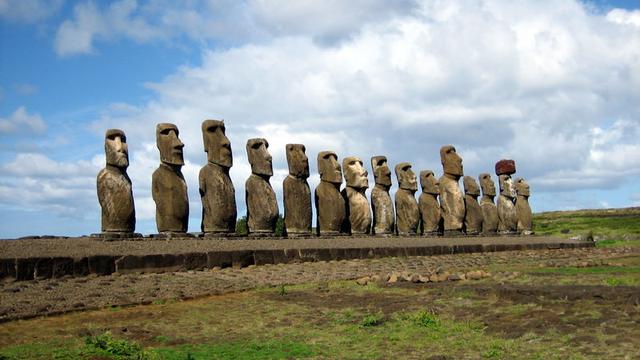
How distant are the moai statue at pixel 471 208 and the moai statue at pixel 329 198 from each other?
24.9 feet

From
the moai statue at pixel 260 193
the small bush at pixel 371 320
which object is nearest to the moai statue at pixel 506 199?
the moai statue at pixel 260 193

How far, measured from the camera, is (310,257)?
46.1ft

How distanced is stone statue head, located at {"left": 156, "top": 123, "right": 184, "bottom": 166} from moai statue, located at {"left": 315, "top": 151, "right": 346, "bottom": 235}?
5.42 metres

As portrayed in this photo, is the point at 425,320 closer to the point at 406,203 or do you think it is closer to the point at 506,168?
the point at 406,203

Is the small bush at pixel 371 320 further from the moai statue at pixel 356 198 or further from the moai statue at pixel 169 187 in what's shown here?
the moai statue at pixel 356 198

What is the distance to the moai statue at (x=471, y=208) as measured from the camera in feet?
83.3

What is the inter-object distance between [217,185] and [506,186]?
52.8ft

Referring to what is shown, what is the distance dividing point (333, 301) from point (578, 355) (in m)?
3.71

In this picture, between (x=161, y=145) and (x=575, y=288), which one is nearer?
(x=575, y=288)

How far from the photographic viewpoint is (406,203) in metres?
22.4

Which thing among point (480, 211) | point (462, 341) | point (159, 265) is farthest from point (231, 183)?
point (480, 211)

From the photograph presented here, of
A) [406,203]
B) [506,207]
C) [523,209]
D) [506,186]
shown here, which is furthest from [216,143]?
[523,209]

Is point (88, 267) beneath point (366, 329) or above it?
above

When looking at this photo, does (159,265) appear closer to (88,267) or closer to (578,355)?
(88,267)
